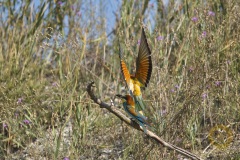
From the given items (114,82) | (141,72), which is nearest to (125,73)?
(141,72)

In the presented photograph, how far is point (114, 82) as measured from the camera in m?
4.87

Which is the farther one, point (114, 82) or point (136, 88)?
point (114, 82)

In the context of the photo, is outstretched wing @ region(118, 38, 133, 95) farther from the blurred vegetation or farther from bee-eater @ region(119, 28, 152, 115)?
the blurred vegetation

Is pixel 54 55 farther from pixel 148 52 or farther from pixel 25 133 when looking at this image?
pixel 148 52

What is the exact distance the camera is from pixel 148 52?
2605 mm

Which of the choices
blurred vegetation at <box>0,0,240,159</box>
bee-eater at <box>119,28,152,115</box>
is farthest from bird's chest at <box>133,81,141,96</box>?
blurred vegetation at <box>0,0,240,159</box>

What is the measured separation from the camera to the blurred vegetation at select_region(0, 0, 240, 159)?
3629 mm

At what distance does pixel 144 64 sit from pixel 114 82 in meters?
2.25

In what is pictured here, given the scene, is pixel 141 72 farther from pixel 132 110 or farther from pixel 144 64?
pixel 132 110

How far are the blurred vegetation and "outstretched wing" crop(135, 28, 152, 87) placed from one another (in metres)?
0.35

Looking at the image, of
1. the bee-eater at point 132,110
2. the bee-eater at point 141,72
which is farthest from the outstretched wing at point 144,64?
the bee-eater at point 132,110

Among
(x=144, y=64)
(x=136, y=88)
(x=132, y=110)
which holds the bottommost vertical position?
(x=132, y=110)

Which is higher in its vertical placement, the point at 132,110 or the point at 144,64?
the point at 144,64

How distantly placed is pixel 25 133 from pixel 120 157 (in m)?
0.90
